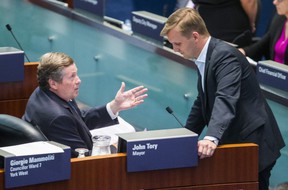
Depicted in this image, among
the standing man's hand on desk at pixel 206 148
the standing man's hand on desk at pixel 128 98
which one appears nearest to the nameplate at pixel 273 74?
the standing man's hand on desk at pixel 128 98

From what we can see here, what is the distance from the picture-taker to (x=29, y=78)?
482 centimetres

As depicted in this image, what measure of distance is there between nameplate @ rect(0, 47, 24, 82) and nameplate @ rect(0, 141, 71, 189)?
4.56ft

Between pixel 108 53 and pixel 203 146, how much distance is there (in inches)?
97.2

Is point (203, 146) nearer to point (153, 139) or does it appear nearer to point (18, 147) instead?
point (153, 139)

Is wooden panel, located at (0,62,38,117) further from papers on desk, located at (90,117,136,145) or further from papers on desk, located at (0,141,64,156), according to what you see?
papers on desk, located at (0,141,64,156)

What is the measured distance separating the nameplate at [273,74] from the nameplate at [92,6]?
1729mm

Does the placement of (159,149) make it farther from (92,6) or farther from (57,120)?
(92,6)

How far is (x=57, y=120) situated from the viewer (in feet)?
12.5

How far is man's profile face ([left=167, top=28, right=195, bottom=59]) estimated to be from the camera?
374cm

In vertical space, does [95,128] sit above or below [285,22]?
below

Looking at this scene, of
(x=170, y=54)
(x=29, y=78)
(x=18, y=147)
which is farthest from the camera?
(x=170, y=54)

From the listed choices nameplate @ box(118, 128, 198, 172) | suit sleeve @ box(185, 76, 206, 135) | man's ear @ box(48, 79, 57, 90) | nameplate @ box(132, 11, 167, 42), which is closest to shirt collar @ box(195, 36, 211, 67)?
suit sleeve @ box(185, 76, 206, 135)

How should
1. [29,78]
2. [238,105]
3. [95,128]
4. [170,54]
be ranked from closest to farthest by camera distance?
[238,105], [95,128], [29,78], [170,54]

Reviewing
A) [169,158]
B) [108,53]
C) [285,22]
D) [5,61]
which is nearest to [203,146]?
[169,158]
